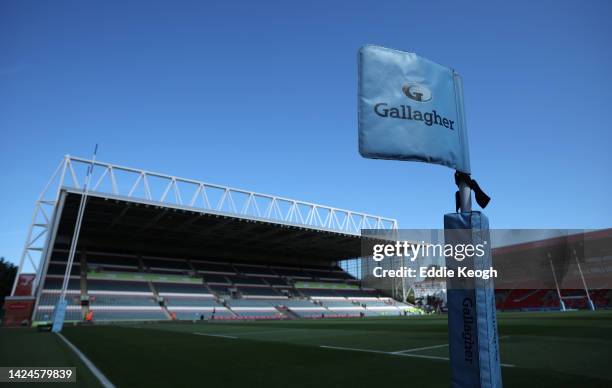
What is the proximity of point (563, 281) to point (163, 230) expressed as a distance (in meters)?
50.5

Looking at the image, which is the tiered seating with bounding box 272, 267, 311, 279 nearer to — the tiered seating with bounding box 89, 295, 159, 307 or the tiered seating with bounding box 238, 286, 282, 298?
the tiered seating with bounding box 238, 286, 282, 298

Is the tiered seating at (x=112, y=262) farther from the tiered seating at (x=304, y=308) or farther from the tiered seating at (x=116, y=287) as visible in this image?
the tiered seating at (x=304, y=308)

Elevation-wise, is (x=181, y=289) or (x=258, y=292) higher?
(x=181, y=289)

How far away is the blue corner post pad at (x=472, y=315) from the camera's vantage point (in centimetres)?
229

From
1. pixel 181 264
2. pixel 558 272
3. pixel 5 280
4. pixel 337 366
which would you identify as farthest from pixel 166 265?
pixel 558 272

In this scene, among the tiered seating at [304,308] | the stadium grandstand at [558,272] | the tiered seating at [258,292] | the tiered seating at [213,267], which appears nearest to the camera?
the stadium grandstand at [558,272]

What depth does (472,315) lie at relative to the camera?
235cm

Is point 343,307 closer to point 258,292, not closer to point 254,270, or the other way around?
point 258,292

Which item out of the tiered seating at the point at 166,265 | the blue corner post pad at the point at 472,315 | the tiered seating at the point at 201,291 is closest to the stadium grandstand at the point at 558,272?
the tiered seating at the point at 201,291

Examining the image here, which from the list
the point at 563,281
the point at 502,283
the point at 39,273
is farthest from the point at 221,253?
the point at 563,281

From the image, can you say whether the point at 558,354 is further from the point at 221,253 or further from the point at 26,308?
the point at 221,253

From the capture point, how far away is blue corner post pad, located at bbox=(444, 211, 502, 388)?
7.51 ft

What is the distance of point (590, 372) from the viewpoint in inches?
182

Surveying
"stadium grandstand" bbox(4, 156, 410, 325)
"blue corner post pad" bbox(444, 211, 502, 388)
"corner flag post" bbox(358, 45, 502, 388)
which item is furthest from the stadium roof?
"blue corner post pad" bbox(444, 211, 502, 388)
